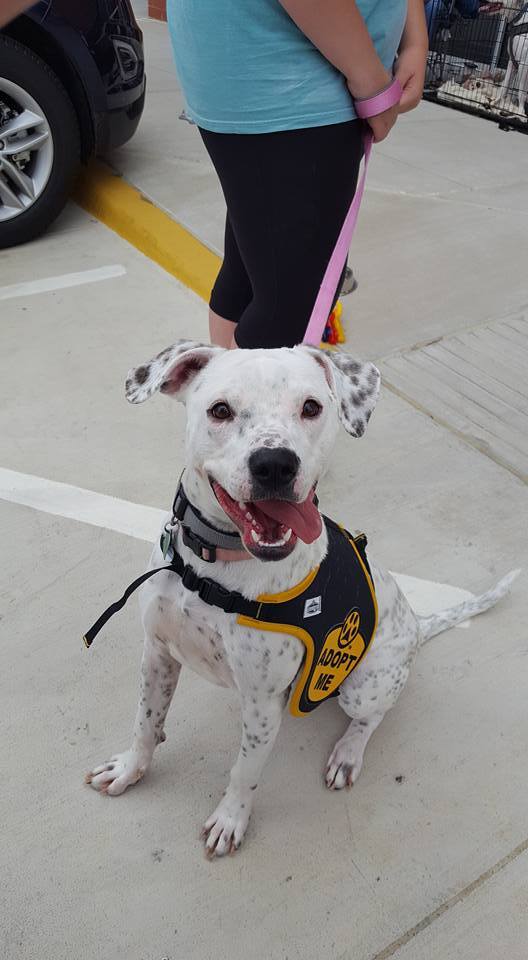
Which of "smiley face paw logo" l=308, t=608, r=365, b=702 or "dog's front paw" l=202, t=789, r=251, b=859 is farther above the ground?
"smiley face paw logo" l=308, t=608, r=365, b=702

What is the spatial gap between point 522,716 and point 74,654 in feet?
4.73

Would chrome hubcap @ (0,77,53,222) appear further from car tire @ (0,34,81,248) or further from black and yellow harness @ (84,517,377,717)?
black and yellow harness @ (84,517,377,717)

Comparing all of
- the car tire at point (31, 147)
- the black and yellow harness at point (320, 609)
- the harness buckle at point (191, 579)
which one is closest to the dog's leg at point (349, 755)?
the black and yellow harness at point (320, 609)

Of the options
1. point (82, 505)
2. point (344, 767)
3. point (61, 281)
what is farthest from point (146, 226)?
point (344, 767)

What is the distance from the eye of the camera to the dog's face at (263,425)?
1.56 m

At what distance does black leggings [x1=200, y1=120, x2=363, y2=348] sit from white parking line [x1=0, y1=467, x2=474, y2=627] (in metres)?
0.94

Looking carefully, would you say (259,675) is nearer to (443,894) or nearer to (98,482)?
(443,894)

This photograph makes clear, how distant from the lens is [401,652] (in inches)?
87.8

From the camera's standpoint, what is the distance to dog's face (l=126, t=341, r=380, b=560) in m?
1.56

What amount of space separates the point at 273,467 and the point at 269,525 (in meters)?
0.16

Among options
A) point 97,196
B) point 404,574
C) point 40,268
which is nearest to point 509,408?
point 404,574

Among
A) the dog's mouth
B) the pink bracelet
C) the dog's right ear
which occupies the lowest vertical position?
the dog's mouth

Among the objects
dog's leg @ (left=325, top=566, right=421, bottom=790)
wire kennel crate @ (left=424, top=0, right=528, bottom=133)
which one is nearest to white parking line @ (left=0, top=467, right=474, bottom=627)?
dog's leg @ (left=325, top=566, right=421, bottom=790)

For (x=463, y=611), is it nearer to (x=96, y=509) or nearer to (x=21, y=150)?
(x=96, y=509)
